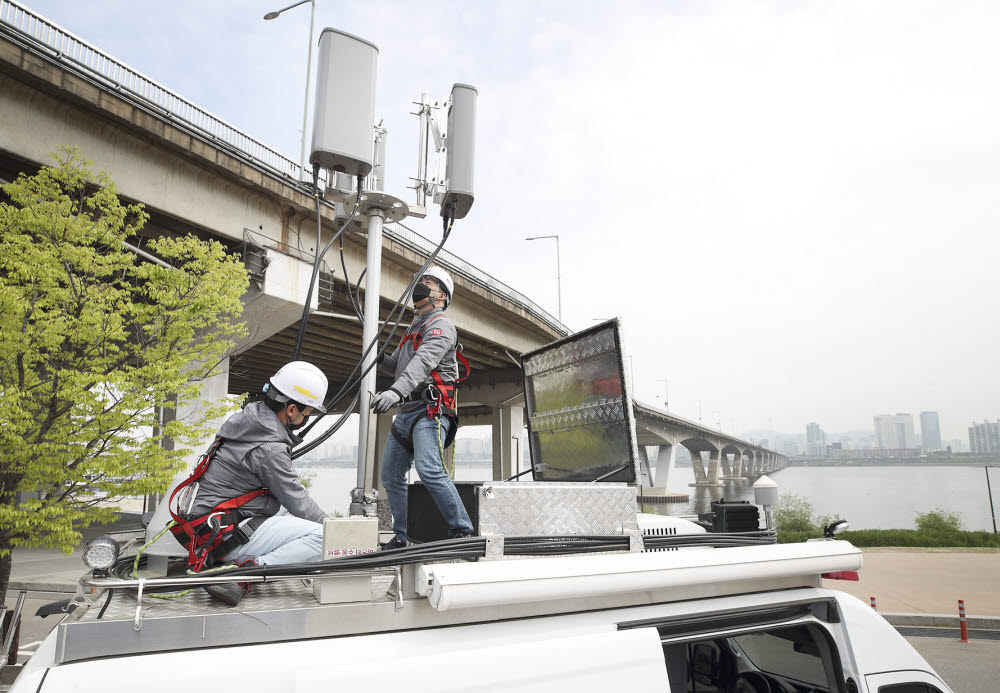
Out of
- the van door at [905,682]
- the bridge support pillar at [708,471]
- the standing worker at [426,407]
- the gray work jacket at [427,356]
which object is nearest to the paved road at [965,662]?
the van door at [905,682]

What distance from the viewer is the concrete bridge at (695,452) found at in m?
50.6

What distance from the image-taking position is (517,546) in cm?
229

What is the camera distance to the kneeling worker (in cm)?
245

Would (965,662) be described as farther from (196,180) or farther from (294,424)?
(196,180)

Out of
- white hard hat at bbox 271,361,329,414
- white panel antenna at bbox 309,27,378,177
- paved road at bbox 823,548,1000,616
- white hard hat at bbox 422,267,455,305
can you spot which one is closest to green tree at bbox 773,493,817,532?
paved road at bbox 823,548,1000,616

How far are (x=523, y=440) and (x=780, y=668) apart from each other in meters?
37.8

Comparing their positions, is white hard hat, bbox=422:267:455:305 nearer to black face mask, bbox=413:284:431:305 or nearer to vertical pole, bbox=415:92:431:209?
black face mask, bbox=413:284:431:305

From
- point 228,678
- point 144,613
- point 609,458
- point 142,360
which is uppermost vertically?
point 142,360

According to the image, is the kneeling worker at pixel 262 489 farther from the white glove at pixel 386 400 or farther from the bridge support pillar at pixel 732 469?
the bridge support pillar at pixel 732 469

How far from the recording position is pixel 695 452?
253ft

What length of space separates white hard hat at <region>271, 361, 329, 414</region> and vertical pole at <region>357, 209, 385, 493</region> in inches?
32.6

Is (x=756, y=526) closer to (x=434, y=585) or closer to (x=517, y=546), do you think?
(x=517, y=546)

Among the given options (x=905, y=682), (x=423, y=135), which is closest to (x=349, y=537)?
(x=905, y=682)

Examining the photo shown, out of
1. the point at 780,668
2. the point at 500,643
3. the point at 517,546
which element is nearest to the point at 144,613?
the point at 500,643
